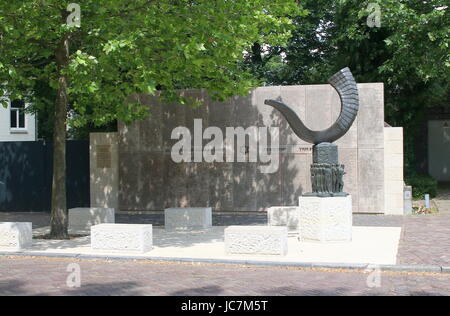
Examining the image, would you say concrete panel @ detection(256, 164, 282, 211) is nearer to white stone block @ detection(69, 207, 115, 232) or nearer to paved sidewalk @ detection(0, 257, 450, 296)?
white stone block @ detection(69, 207, 115, 232)

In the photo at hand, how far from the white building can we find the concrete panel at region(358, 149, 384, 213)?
1077 inches

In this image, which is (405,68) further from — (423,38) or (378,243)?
(378,243)

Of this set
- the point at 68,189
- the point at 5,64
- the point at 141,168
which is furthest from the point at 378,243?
the point at 68,189

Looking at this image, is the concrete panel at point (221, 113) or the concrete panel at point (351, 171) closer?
the concrete panel at point (351, 171)

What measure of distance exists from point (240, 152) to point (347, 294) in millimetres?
12515

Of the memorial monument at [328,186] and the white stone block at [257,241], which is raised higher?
the memorial monument at [328,186]

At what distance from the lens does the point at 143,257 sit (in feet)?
38.8

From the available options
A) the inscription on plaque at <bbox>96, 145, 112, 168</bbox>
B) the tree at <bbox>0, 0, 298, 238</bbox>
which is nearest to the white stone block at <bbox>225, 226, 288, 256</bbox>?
the tree at <bbox>0, 0, 298, 238</bbox>

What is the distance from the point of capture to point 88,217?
56.2ft

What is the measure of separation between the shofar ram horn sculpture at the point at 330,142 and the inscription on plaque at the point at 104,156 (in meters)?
9.30

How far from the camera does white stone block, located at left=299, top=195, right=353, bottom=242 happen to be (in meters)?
13.7

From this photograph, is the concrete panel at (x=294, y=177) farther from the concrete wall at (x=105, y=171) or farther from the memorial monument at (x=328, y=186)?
the concrete wall at (x=105, y=171)

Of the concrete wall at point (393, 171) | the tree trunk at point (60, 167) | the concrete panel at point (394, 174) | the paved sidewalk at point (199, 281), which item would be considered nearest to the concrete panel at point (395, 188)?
the concrete wall at point (393, 171)

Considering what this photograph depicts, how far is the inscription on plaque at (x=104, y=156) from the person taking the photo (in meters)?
22.2
